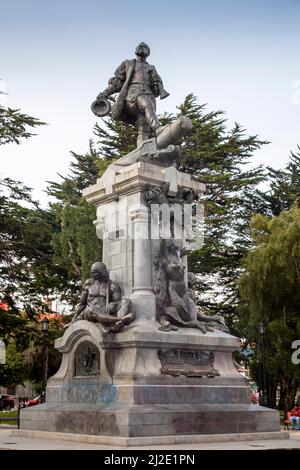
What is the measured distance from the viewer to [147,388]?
12.6 metres

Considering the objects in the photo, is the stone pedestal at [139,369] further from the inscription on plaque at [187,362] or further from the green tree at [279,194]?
the green tree at [279,194]

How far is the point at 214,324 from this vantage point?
15.1 meters

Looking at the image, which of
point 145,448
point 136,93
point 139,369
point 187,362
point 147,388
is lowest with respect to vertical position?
point 145,448

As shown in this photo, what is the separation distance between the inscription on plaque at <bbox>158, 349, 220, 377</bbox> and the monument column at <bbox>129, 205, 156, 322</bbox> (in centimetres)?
82

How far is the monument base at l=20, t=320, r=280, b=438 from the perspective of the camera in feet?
40.3

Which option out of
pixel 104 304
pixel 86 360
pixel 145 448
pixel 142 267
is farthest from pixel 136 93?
pixel 145 448

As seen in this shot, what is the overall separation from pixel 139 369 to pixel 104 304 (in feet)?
5.81

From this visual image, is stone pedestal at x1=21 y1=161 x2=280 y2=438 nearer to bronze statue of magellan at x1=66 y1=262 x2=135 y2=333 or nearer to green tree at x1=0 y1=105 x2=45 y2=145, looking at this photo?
bronze statue of magellan at x1=66 y1=262 x2=135 y2=333

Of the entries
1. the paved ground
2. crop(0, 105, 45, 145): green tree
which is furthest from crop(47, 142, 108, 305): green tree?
the paved ground

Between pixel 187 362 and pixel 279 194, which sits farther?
pixel 279 194

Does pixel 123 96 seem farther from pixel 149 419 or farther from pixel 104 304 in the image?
pixel 149 419

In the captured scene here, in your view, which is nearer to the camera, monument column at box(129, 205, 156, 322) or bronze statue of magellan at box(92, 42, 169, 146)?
monument column at box(129, 205, 156, 322)
